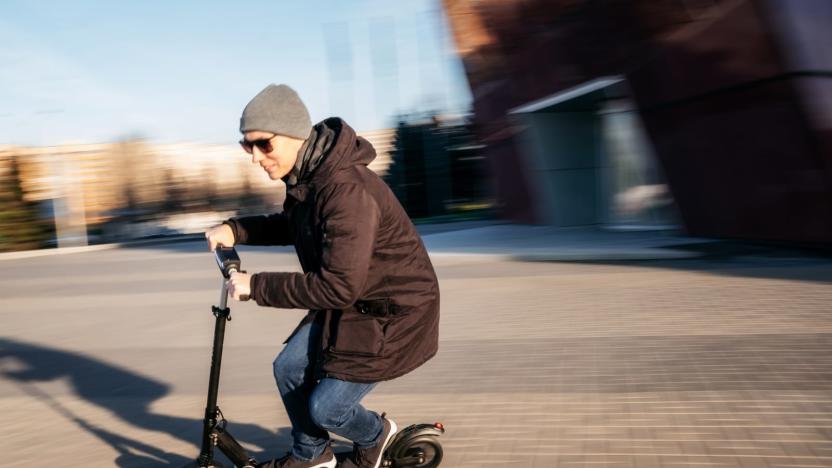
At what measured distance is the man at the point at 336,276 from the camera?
2.93 m

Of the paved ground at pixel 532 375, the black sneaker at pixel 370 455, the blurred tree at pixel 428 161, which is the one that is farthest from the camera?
the blurred tree at pixel 428 161

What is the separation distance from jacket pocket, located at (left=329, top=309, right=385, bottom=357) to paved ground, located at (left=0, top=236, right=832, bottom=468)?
1.18 m

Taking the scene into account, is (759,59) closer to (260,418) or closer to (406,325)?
(260,418)

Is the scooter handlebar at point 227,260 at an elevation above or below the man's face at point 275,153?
below

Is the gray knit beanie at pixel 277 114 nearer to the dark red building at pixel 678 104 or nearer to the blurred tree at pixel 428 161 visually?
the dark red building at pixel 678 104

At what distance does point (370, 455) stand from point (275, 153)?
135 cm

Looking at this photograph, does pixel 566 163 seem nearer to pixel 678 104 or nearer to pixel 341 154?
pixel 678 104

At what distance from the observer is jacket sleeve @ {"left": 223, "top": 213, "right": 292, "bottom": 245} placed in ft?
11.8

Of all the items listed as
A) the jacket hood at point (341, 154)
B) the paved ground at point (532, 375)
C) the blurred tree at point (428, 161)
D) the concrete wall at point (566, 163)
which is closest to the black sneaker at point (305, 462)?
the paved ground at point (532, 375)

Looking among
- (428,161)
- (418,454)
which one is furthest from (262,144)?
(428,161)

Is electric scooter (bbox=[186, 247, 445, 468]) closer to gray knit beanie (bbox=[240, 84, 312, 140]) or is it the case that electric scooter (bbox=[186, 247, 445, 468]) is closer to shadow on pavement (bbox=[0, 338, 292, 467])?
gray knit beanie (bbox=[240, 84, 312, 140])

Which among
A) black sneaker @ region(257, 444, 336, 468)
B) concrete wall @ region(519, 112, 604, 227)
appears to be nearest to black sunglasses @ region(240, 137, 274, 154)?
black sneaker @ region(257, 444, 336, 468)

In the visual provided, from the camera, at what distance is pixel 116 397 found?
19.0ft

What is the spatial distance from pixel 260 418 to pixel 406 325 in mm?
2203
